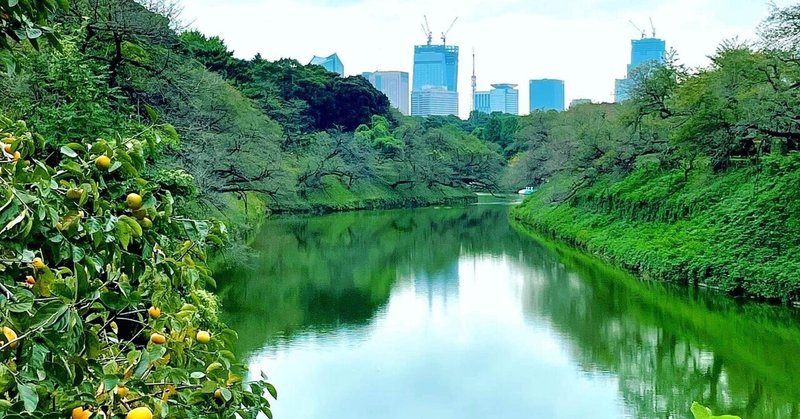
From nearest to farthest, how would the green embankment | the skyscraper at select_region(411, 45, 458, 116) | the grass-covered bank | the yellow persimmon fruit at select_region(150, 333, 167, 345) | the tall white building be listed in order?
1. the yellow persimmon fruit at select_region(150, 333, 167, 345)
2. the grass-covered bank
3. the green embankment
4. the tall white building
5. the skyscraper at select_region(411, 45, 458, 116)

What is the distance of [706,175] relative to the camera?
56.0 feet

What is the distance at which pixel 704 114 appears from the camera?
1485cm

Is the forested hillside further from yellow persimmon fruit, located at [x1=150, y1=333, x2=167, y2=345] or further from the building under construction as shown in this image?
the building under construction

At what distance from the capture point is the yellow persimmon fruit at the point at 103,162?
7.06 feet

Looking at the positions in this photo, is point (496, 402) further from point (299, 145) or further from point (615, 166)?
point (299, 145)

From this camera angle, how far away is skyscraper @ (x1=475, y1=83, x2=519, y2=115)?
12119 centimetres

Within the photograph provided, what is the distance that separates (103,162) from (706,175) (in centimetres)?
1673

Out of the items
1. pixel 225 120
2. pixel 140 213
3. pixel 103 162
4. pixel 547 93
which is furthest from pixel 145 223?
pixel 547 93

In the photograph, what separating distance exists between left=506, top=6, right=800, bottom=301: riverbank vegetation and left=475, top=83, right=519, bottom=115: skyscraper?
321 feet

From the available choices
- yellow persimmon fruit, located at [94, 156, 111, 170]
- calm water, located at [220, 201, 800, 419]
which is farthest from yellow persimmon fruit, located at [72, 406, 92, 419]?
calm water, located at [220, 201, 800, 419]

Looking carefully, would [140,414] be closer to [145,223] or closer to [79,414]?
[79,414]

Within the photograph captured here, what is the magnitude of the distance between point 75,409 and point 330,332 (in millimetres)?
10026

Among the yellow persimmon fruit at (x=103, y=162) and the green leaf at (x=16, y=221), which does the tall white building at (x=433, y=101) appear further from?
the green leaf at (x=16, y=221)

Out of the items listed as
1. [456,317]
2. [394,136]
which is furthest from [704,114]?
Answer: [394,136]
